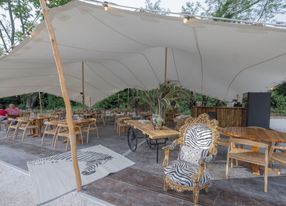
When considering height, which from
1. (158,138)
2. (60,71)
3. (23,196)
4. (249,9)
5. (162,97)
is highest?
(249,9)

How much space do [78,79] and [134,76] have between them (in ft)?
8.96

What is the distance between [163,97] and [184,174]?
195 cm

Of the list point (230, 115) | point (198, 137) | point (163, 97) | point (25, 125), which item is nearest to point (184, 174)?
point (198, 137)

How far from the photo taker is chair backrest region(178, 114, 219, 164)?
2654 millimetres

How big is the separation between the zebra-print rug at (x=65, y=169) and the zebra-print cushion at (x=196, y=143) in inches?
51.9

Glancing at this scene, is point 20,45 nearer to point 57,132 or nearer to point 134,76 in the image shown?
point 57,132

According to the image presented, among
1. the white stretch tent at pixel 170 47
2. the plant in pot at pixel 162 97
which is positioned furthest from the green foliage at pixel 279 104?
the plant in pot at pixel 162 97

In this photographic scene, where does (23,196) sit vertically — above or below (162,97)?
below

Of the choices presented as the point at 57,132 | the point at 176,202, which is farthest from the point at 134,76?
the point at 176,202

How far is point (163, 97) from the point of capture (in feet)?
13.1

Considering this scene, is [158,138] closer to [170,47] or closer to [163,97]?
[163,97]

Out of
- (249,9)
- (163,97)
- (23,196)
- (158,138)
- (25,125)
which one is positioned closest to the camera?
(23,196)

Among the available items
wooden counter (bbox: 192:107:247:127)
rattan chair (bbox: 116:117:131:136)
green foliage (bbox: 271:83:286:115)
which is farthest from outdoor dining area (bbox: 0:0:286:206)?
green foliage (bbox: 271:83:286:115)

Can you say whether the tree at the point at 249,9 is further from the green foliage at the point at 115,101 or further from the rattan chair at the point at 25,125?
the rattan chair at the point at 25,125
